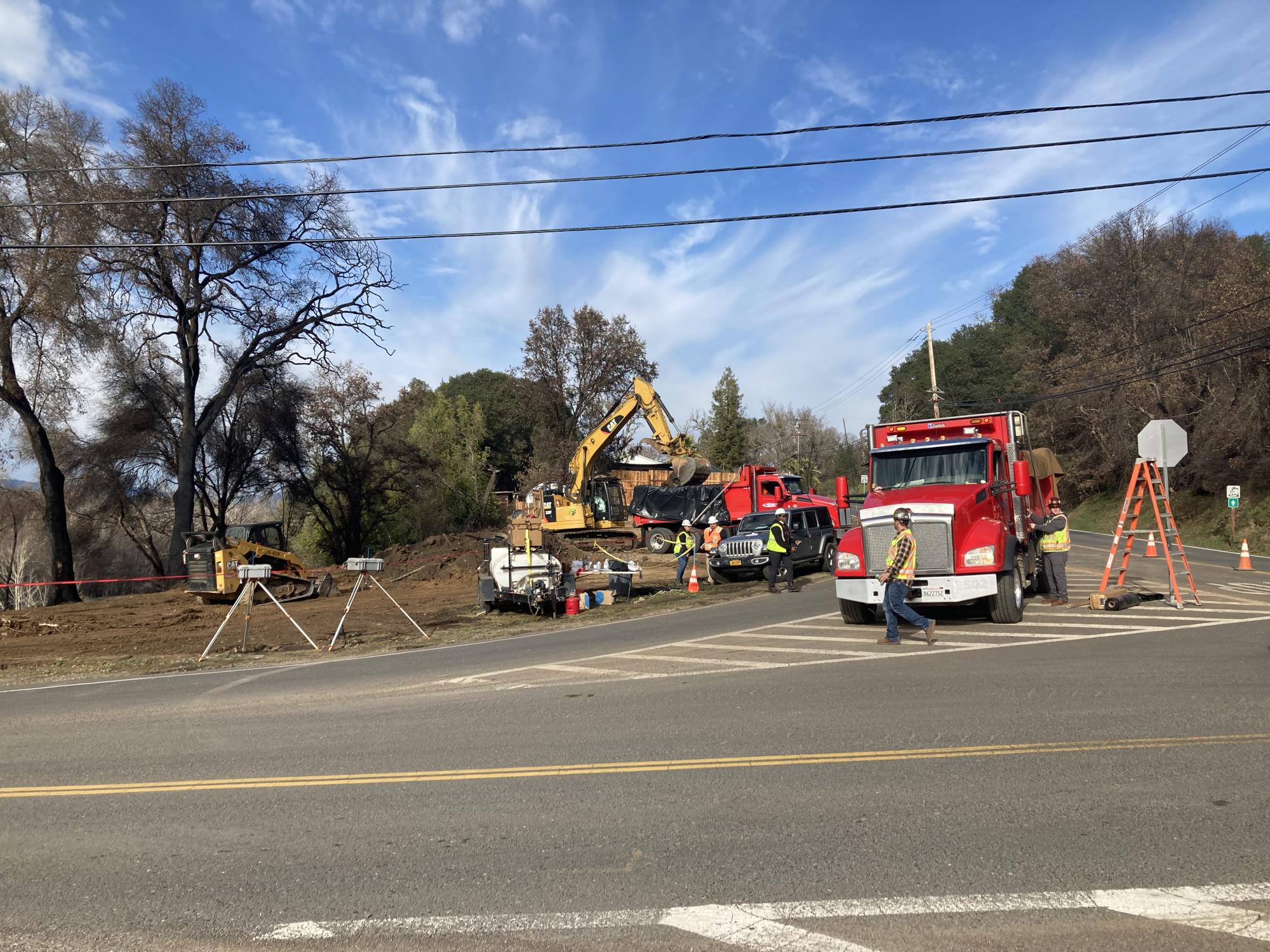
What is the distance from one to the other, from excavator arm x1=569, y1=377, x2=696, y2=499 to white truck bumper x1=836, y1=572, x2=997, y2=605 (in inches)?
763

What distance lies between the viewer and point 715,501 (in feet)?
112

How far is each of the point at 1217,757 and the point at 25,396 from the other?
1410 inches

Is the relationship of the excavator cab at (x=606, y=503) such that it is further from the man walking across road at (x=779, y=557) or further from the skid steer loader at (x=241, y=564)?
the man walking across road at (x=779, y=557)

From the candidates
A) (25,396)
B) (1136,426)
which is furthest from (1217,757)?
(1136,426)

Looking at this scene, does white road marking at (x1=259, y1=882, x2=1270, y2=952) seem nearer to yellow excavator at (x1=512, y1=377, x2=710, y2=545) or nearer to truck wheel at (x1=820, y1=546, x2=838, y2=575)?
truck wheel at (x1=820, y1=546, x2=838, y2=575)

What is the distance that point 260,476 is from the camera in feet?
150

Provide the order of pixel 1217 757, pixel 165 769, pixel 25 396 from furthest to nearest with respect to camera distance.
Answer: pixel 25 396
pixel 165 769
pixel 1217 757

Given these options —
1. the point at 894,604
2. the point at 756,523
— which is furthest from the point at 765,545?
the point at 894,604

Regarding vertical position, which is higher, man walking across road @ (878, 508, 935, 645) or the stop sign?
the stop sign

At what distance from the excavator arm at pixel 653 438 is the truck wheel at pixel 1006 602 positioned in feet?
63.1

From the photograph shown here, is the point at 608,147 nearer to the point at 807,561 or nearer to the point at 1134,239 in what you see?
the point at 807,561

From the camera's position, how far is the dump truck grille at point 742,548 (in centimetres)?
2255

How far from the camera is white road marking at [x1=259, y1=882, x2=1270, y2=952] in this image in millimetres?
3992

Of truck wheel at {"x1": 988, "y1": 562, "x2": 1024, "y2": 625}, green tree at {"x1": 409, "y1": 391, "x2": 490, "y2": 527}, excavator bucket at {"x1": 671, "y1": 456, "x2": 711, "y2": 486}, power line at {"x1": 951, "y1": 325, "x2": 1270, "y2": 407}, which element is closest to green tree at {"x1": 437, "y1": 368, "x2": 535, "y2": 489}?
green tree at {"x1": 409, "y1": 391, "x2": 490, "y2": 527}
